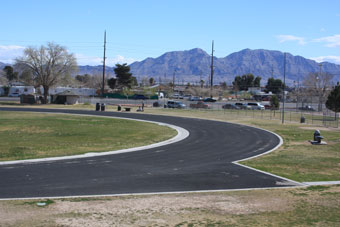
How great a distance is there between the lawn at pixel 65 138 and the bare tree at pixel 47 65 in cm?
4057

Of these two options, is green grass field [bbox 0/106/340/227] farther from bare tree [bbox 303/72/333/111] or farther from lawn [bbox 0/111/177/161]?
bare tree [bbox 303/72/333/111]

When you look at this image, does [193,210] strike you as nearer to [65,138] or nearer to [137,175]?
[137,175]

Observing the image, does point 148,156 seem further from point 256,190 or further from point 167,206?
point 167,206

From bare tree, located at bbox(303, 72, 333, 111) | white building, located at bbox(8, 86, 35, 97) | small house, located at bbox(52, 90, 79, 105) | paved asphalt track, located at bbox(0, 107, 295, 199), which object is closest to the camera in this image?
paved asphalt track, located at bbox(0, 107, 295, 199)

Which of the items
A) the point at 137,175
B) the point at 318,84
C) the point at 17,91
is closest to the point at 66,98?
the point at 17,91

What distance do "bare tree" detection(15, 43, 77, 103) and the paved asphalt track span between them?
195 ft

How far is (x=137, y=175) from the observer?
18156 mm

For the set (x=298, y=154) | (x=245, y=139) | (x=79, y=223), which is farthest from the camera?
(x=245, y=139)

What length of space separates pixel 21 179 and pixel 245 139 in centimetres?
2105

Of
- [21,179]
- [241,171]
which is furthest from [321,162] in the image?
[21,179]

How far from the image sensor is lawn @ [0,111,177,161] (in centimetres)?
2455

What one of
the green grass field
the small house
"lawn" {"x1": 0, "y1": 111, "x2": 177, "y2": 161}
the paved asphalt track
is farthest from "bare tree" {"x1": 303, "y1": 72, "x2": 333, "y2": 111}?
the green grass field

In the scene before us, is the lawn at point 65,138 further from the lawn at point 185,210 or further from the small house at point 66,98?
the small house at point 66,98

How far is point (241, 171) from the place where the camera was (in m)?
19.8
